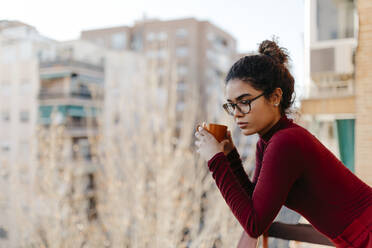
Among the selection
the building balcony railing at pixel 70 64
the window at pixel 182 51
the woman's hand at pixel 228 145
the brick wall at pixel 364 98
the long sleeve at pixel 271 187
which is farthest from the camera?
the window at pixel 182 51

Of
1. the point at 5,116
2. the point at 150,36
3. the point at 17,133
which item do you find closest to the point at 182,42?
the point at 150,36

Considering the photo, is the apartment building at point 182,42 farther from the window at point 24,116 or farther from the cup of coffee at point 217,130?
the cup of coffee at point 217,130

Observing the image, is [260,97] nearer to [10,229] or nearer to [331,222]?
[331,222]

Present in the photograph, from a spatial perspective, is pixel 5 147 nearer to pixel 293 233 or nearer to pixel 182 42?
pixel 293 233

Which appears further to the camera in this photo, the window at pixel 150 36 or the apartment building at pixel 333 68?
the window at pixel 150 36

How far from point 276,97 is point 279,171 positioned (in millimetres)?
188

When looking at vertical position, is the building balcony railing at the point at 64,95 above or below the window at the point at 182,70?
below

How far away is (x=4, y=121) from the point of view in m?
8.62

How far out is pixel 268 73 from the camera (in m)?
0.69

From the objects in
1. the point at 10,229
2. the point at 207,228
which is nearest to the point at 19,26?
the point at 207,228

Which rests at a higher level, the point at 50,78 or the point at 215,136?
the point at 50,78

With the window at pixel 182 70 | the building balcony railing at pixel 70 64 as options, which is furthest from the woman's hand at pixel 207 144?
the window at pixel 182 70

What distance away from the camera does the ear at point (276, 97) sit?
0.70 metres

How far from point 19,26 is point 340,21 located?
2686mm
